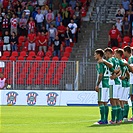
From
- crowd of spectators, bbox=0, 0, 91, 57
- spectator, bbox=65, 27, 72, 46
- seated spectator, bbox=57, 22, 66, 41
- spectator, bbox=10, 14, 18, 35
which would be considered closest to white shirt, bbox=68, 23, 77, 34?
crowd of spectators, bbox=0, 0, 91, 57

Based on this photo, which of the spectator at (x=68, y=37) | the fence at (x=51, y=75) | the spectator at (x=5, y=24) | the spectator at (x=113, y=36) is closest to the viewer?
the fence at (x=51, y=75)

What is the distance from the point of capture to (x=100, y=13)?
43.3 m

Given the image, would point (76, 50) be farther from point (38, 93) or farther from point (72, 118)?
point (72, 118)

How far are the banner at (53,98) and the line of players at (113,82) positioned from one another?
11981 millimetres

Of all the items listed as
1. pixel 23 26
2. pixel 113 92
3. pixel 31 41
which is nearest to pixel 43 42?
pixel 31 41

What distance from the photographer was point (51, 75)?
35.2 m

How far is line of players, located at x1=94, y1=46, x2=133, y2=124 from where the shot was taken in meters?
20.6

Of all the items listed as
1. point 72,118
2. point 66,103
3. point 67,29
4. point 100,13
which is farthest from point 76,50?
point 72,118

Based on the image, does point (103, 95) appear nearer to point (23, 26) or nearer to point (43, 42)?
point (43, 42)

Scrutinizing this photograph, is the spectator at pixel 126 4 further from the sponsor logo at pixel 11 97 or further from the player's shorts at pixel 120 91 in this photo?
the player's shorts at pixel 120 91

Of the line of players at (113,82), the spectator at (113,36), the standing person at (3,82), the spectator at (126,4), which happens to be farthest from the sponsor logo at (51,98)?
the line of players at (113,82)

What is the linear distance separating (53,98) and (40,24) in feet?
28.3

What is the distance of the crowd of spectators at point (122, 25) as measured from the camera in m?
39.0

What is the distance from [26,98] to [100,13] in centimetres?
1089
